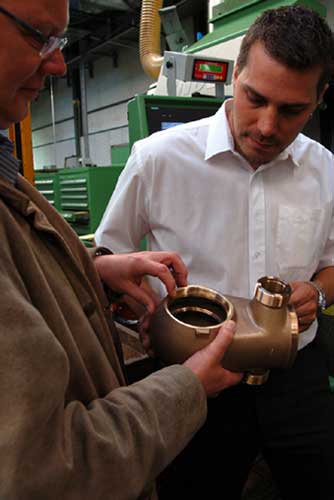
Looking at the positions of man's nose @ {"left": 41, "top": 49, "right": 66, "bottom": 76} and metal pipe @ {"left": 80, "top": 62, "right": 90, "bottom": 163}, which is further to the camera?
metal pipe @ {"left": 80, "top": 62, "right": 90, "bottom": 163}

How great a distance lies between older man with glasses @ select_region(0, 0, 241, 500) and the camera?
39cm

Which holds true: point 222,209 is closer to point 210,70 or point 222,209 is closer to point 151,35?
point 210,70

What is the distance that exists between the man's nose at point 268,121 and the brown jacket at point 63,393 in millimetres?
623

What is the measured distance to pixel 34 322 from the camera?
413 millimetres

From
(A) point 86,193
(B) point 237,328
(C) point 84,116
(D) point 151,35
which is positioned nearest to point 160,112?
(A) point 86,193

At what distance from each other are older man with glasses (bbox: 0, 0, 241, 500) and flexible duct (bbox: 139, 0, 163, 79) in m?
2.29

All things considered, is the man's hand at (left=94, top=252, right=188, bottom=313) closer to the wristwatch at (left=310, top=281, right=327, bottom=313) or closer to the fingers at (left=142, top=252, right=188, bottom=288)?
the fingers at (left=142, top=252, right=188, bottom=288)

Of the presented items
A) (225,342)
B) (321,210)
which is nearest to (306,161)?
(321,210)

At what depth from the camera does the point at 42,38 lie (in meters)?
0.50

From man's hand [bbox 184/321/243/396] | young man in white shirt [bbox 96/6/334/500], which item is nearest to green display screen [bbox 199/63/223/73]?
young man in white shirt [bbox 96/6/334/500]

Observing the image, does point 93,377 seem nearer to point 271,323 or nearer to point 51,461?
point 51,461

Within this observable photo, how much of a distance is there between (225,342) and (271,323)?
132mm

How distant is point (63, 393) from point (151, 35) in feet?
8.94

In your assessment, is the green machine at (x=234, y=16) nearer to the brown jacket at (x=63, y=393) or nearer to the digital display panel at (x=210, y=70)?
the digital display panel at (x=210, y=70)
